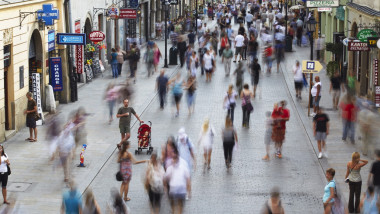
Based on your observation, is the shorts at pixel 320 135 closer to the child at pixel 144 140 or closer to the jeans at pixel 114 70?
A: the child at pixel 144 140

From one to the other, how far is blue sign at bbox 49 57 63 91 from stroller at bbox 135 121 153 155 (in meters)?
8.05

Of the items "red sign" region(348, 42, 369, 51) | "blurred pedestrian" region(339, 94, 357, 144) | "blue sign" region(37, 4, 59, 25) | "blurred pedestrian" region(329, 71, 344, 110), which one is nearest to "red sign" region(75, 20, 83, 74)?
"blue sign" region(37, 4, 59, 25)

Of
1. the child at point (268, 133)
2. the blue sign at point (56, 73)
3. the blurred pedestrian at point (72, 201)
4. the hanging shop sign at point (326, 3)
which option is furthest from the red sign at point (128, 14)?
the blurred pedestrian at point (72, 201)

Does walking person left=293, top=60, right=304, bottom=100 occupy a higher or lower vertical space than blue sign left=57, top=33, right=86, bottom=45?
lower

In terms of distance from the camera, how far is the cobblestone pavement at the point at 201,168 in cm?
1551

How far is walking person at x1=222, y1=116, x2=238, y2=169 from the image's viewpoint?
17414mm

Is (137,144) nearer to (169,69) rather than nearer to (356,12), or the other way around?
(356,12)

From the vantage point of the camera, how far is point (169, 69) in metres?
37.2

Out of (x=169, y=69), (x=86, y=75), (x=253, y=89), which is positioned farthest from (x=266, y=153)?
(x=169, y=69)

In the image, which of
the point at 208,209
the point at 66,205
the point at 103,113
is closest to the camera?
the point at 66,205

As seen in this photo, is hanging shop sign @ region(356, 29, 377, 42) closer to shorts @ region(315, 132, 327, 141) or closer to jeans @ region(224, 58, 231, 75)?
shorts @ region(315, 132, 327, 141)

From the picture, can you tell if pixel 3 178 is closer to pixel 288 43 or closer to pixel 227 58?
pixel 227 58

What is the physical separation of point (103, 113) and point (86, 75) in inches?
284

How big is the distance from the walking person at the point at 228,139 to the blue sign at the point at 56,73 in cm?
1050
